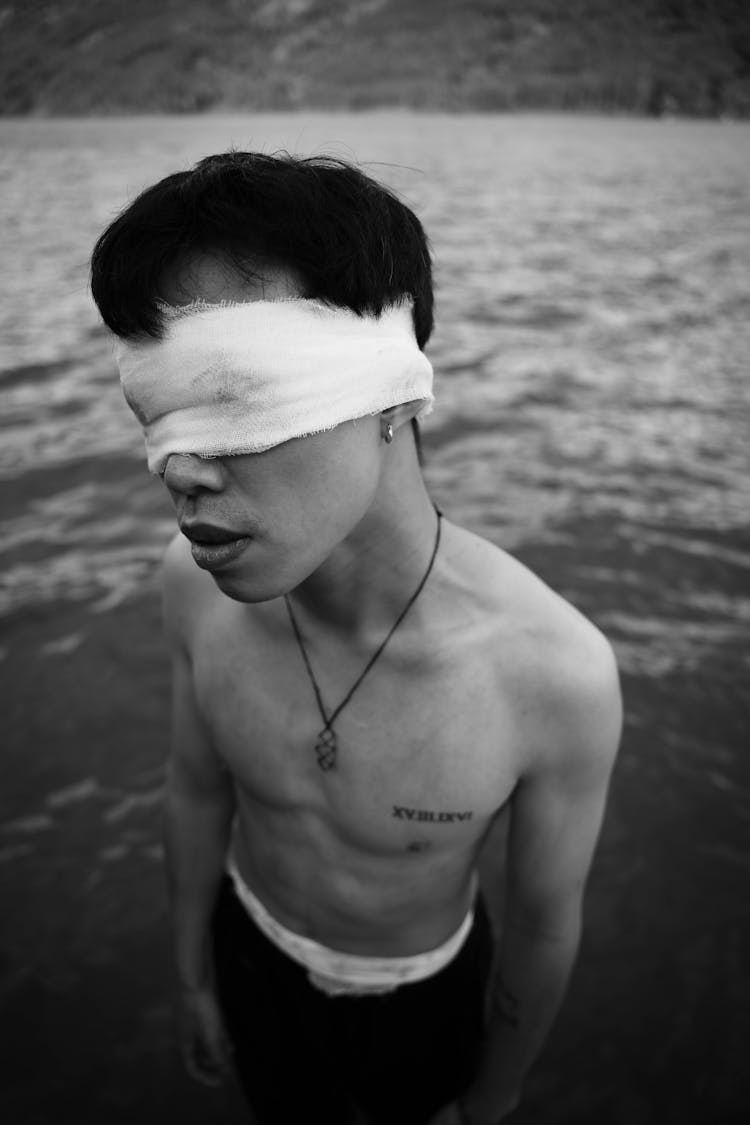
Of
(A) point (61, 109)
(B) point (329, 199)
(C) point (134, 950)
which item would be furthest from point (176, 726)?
(A) point (61, 109)

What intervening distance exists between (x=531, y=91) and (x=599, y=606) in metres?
189

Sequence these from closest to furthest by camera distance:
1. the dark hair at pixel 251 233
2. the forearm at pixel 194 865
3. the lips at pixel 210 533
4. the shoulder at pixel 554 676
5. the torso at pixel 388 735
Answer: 1. the dark hair at pixel 251 233
2. the lips at pixel 210 533
3. the shoulder at pixel 554 676
4. the torso at pixel 388 735
5. the forearm at pixel 194 865

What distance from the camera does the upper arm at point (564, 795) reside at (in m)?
1.54

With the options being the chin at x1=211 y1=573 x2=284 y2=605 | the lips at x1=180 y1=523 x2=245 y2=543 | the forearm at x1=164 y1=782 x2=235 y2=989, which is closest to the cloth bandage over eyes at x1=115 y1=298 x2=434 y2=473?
the lips at x1=180 y1=523 x2=245 y2=543

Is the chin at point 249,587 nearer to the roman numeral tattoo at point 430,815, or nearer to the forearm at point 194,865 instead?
the roman numeral tattoo at point 430,815

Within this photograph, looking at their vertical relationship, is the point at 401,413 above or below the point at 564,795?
above

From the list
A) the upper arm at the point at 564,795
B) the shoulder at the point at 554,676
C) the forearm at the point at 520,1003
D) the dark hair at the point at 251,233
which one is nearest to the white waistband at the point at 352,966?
the forearm at the point at 520,1003

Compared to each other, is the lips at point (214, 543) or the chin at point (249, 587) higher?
the lips at point (214, 543)

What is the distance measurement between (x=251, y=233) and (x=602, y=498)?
5900 millimetres

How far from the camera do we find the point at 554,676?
1.55 metres

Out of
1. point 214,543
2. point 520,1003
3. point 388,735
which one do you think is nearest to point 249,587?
point 214,543

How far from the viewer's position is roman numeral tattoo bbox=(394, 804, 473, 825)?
170cm

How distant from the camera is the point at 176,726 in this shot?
211 cm

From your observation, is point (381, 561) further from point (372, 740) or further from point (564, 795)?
point (564, 795)
